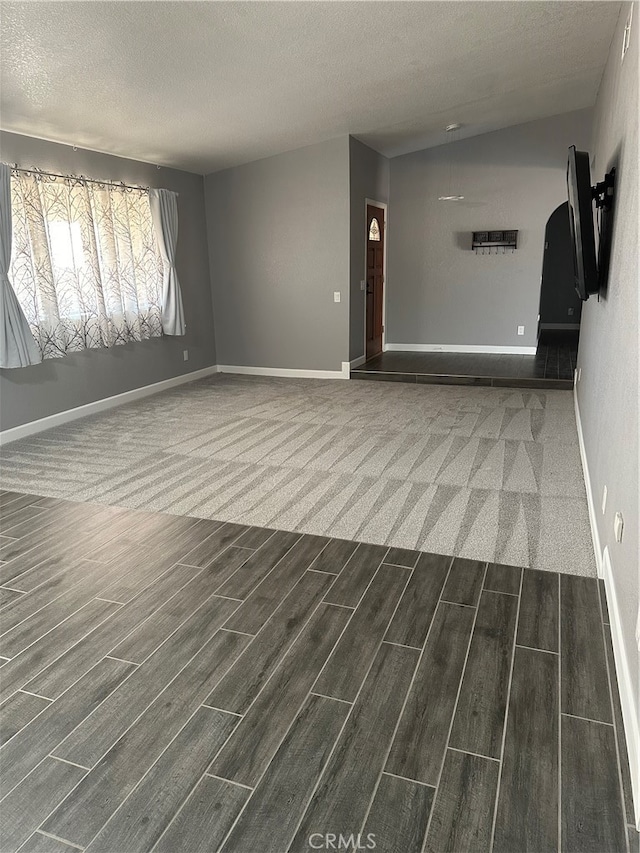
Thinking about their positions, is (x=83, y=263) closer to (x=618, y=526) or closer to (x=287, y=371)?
(x=287, y=371)

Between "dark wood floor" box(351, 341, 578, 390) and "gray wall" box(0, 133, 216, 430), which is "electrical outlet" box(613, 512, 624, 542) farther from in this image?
"gray wall" box(0, 133, 216, 430)

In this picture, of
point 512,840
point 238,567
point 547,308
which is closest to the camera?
point 512,840

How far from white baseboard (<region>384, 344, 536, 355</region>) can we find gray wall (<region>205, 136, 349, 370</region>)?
1730mm

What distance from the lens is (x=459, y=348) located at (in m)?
8.23

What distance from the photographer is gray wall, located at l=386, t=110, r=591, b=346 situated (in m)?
7.29

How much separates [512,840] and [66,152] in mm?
5926

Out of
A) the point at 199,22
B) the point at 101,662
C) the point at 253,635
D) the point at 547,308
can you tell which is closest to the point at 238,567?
the point at 253,635

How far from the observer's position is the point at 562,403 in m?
5.71

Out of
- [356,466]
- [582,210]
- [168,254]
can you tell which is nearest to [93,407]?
[168,254]

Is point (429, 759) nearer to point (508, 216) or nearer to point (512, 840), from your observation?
point (512, 840)

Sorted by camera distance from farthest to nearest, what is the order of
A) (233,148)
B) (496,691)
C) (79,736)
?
(233,148), (496,691), (79,736)

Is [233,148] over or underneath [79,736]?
over

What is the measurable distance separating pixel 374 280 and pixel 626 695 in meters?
6.80

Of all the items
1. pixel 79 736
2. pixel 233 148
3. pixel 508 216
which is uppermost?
pixel 233 148
